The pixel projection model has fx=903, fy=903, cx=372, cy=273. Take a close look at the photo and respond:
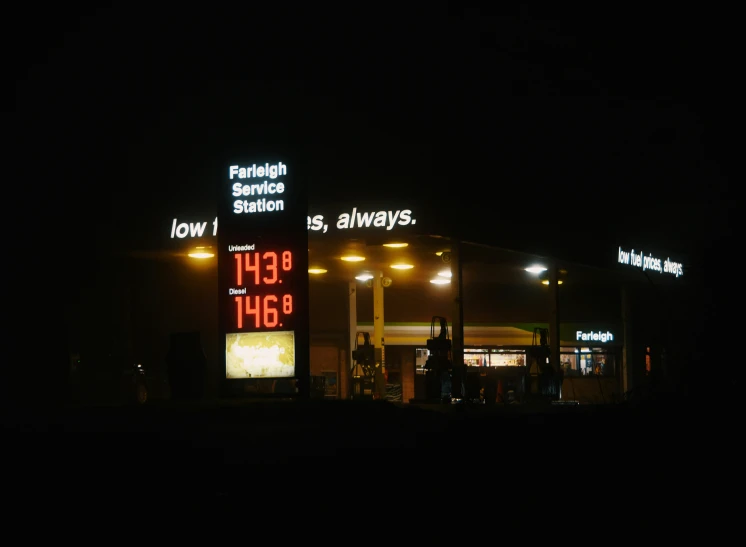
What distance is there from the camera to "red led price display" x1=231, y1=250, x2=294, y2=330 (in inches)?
801

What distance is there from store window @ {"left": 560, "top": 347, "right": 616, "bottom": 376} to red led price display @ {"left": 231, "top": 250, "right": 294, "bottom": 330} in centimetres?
2332

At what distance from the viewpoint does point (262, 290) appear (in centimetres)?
2055

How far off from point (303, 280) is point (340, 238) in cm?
555

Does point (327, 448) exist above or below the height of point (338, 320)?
below

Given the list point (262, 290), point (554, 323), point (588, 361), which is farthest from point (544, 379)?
point (262, 290)

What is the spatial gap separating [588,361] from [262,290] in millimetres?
24354

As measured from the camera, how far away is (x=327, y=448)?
42.1 ft

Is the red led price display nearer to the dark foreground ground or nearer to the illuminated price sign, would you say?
the illuminated price sign

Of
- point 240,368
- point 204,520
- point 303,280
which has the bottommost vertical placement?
point 204,520

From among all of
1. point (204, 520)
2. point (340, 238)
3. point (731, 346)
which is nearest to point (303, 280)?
point (340, 238)

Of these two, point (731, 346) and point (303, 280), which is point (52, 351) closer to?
point (303, 280)

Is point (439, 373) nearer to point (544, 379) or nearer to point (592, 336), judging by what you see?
point (544, 379)

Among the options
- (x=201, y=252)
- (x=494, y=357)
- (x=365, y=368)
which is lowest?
(x=365, y=368)

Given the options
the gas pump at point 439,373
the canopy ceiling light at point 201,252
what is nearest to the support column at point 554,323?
the gas pump at point 439,373
